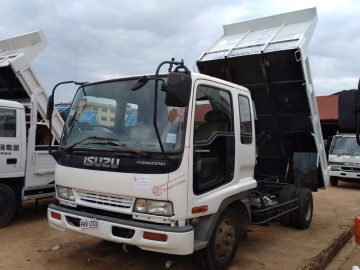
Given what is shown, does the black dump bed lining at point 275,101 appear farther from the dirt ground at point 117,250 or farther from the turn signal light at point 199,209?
the turn signal light at point 199,209

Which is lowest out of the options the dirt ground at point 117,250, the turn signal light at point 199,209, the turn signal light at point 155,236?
the dirt ground at point 117,250

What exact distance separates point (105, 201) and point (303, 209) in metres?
3.81

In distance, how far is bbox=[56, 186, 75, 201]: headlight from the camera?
4.50m

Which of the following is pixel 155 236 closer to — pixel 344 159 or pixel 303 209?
pixel 303 209

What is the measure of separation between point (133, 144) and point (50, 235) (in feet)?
9.46

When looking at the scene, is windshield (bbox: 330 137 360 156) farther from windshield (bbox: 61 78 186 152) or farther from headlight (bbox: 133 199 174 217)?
headlight (bbox: 133 199 174 217)

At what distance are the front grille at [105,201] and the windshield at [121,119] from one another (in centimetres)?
50

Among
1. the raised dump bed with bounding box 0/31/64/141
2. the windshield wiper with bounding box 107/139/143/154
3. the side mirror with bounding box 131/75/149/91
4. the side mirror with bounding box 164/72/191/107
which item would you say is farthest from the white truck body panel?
the side mirror with bounding box 164/72/191/107

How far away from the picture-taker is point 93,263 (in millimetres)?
4820

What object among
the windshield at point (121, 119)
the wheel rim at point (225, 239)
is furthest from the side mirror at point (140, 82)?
the wheel rim at point (225, 239)

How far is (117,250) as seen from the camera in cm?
532

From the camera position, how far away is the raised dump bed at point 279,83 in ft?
20.4

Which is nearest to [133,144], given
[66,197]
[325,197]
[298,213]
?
[66,197]

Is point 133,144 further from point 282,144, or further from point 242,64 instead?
point 282,144
